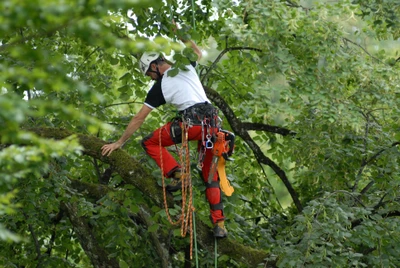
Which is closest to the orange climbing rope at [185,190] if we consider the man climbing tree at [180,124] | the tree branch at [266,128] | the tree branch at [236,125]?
the man climbing tree at [180,124]

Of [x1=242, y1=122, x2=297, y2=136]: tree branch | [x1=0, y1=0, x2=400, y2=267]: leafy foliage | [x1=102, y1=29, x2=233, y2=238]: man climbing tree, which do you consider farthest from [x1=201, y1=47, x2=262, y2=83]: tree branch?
[x1=102, y1=29, x2=233, y2=238]: man climbing tree

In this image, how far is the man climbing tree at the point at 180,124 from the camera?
613cm

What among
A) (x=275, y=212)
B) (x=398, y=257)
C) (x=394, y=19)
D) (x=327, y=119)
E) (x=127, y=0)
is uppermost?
(x=127, y=0)

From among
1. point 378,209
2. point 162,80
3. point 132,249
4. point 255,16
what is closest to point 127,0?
point 162,80

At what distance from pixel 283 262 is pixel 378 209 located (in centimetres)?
139

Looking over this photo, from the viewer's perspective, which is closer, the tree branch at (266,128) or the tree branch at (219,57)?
the tree branch at (219,57)

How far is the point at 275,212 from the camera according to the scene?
392 inches

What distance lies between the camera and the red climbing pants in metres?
6.25

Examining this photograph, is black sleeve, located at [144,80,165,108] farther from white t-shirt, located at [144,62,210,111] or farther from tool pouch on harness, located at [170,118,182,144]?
tool pouch on harness, located at [170,118,182,144]

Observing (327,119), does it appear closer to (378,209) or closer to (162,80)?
(378,209)

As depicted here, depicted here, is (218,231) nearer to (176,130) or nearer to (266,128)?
(176,130)

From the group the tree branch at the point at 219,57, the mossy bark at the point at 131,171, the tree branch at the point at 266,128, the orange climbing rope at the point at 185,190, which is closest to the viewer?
the orange climbing rope at the point at 185,190

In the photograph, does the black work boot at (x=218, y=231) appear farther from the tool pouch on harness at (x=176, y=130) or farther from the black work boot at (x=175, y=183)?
the tool pouch on harness at (x=176, y=130)

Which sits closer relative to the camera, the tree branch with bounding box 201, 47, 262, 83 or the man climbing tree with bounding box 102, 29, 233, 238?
the man climbing tree with bounding box 102, 29, 233, 238
